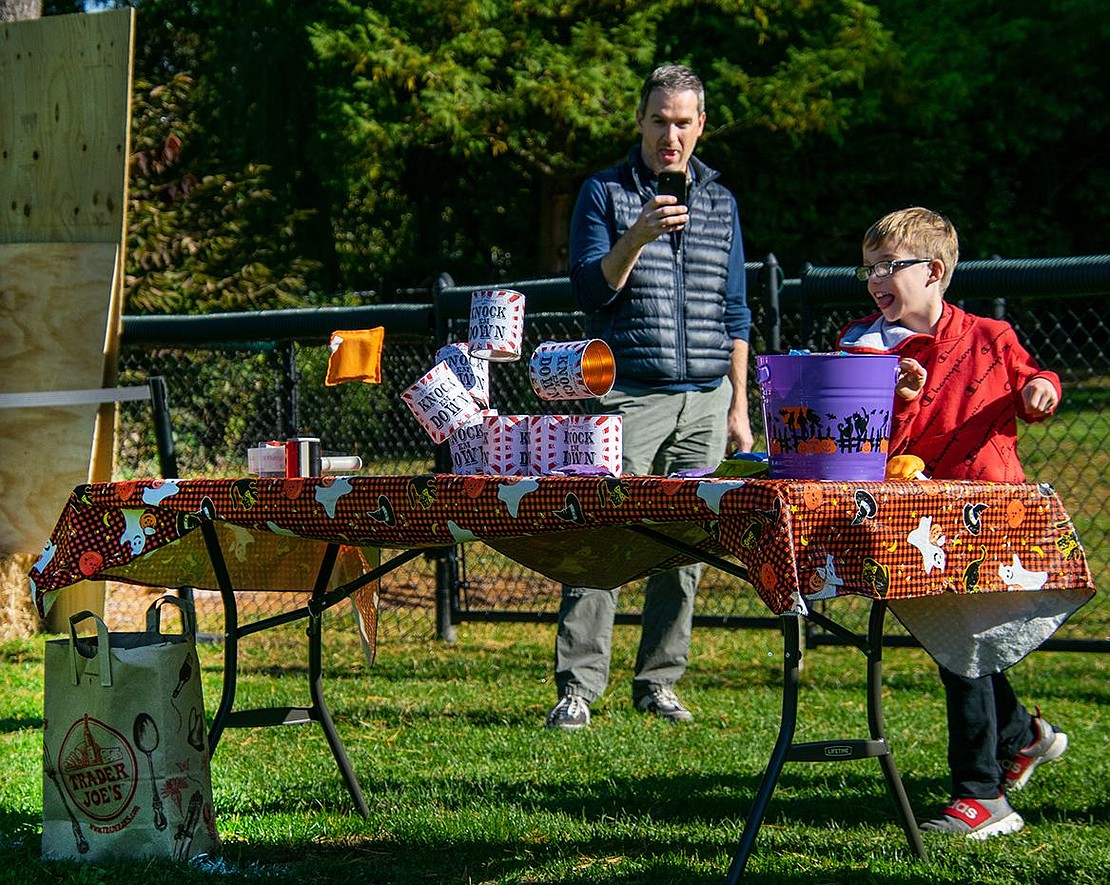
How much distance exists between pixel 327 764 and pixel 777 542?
2582 millimetres

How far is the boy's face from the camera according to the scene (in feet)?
10.9

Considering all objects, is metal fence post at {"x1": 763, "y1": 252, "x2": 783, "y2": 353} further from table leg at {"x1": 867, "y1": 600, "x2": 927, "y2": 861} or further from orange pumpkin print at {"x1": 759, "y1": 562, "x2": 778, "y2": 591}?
orange pumpkin print at {"x1": 759, "y1": 562, "x2": 778, "y2": 591}

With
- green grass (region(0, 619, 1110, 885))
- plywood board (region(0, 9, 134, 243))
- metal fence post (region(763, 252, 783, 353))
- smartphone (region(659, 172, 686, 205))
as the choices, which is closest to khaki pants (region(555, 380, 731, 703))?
green grass (region(0, 619, 1110, 885))

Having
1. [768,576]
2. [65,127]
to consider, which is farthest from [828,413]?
[65,127]

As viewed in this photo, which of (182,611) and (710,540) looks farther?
(182,611)

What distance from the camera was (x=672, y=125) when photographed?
455cm

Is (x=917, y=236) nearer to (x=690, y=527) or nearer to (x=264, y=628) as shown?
(x=690, y=527)

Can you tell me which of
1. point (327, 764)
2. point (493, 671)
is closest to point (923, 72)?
point (493, 671)

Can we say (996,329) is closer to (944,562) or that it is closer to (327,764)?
(944,562)

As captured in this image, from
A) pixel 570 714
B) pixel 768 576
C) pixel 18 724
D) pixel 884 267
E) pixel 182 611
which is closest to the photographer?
pixel 768 576

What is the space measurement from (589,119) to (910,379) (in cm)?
1636

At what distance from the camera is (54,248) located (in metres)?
6.12

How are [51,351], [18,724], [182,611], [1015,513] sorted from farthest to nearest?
1. [51,351]
2. [18,724]
3. [182,611]
4. [1015,513]

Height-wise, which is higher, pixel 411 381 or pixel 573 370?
pixel 411 381
